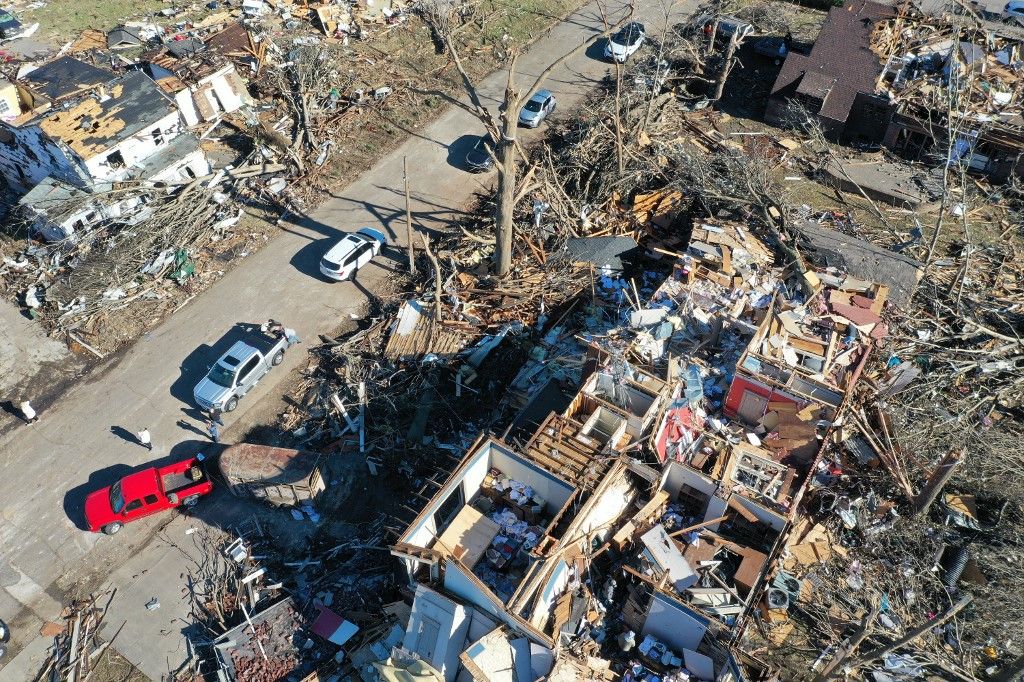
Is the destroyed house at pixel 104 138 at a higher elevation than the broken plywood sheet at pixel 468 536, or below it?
higher

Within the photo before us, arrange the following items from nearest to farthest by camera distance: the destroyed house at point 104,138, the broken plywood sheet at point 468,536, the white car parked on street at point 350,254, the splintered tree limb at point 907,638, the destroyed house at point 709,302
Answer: the splintered tree limb at point 907,638 < the broken plywood sheet at point 468,536 < the destroyed house at point 709,302 < the white car parked on street at point 350,254 < the destroyed house at point 104,138

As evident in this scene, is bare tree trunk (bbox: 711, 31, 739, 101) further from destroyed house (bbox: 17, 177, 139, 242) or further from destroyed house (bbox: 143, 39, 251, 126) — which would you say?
destroyed house (bbox: 17, 177, 139, 242)

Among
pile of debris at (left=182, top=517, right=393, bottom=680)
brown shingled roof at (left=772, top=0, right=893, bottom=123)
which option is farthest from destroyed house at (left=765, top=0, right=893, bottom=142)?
pile of debris at (left=182, top=517, right=393, bottom=680)

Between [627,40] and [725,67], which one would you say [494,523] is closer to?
[725,67]

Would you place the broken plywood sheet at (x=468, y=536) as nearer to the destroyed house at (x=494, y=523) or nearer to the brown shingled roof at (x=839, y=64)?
the destroyed house at (x=494, y=523)

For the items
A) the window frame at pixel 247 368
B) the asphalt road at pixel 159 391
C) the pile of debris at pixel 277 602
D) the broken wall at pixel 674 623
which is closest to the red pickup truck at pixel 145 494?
the asphalt road at pixel 159 391

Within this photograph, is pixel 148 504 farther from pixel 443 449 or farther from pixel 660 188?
pixel 660 188

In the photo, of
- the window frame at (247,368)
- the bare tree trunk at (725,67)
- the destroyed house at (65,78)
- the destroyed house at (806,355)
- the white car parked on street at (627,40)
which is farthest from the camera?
the white car parked on street at (627,40)
